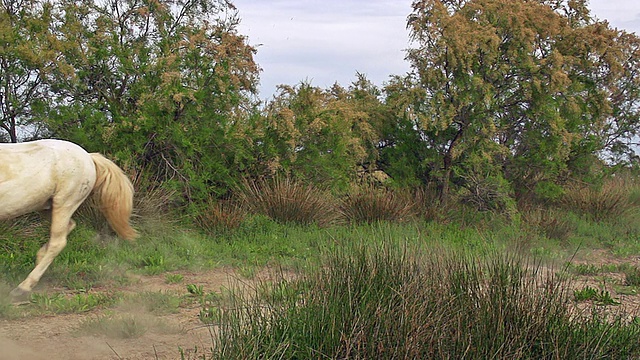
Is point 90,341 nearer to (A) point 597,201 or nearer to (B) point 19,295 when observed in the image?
(B) point 19,295

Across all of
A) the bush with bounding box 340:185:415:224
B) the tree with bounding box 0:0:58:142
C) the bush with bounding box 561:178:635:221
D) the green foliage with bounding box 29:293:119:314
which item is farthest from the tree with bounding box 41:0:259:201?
the bush with bounding box 561:178:635:221

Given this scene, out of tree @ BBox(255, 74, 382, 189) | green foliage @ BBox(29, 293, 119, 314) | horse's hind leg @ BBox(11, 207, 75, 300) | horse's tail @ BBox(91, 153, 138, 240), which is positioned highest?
tree @ BBox(255, 74, 382, 189)

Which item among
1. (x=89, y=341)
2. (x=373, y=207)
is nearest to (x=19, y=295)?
(x=89, y=341)

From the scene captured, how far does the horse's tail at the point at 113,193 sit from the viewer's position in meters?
6.82

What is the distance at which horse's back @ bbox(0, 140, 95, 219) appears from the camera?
6137mm

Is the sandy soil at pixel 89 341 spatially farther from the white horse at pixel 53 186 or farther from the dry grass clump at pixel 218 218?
the dry grass clump at pixel 218 218

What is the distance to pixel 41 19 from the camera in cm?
929

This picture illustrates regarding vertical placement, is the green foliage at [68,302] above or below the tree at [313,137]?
below

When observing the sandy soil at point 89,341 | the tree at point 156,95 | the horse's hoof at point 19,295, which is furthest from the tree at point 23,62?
the sandy soil at point 89,341

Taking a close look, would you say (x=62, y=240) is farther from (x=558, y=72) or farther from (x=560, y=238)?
(x=558, y=72)

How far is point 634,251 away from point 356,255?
7.13m

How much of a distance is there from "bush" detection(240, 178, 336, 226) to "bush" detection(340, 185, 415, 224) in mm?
346

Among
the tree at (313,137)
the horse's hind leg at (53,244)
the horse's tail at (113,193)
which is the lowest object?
the horse's hind leg at (53,244)

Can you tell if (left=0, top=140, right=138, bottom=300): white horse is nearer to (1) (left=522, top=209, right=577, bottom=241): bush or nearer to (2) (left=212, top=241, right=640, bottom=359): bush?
(2) (left=212, top=241, right=640, bottom=359): bush
